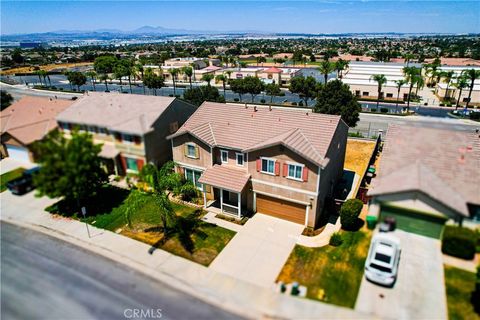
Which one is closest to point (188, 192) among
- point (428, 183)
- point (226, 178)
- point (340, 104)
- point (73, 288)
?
point (226, 178)

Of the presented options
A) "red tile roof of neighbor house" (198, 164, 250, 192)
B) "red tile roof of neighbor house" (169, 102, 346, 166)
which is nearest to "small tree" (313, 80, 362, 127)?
"red tile roof of neighbor house" (169, 102, 346, 166)

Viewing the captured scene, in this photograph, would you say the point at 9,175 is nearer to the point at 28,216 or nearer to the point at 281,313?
the point at 28,216

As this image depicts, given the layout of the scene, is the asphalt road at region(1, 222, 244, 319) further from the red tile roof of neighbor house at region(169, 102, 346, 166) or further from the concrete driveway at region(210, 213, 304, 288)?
the red tile roof of neighbor house at region(169, 102, 346, 166)

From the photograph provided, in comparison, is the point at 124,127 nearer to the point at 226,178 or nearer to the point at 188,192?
the point at 226,178

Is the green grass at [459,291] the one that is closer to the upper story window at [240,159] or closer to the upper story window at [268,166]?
the upper story window at [268,166]

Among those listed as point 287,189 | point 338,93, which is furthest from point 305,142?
point 338,93

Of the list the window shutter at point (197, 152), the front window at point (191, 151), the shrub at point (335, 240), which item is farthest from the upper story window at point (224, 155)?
the shrub at point (335, 240)
